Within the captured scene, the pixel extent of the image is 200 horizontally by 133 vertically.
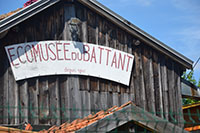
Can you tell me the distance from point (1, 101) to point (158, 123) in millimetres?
4754

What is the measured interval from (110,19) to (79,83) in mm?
2143

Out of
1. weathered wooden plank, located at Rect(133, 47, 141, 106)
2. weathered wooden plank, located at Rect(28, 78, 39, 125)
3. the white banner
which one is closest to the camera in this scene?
weathered wooden plank, located at Rect(28, 78, 39, 125)

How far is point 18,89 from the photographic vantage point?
9.72 metres

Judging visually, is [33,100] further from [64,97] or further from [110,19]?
[110,19]

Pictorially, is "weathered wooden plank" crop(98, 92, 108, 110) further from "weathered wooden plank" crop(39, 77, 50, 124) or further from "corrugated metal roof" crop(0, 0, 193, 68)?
"corrugated metal roof" crop(0, 0, 193, 68)

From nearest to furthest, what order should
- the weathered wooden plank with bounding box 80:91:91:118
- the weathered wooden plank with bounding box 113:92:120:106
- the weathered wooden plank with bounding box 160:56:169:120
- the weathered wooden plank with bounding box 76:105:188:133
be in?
the weathered wooden plank with bounding box 76:105:188:133
the weathered wooden plank with bounding box 80:91:91:118
the weathered wooden plank with bounding box 113:92:120:106
the weathered wooden plank with bounding box 160:56:169:120

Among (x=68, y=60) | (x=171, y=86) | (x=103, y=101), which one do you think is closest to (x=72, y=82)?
(x=68, y=60)

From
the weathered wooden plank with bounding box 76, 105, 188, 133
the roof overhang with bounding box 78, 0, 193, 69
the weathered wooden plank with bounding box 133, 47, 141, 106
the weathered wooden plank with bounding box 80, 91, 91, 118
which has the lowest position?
the weathered wooden plank with bounding box 76, 105, 188, 133

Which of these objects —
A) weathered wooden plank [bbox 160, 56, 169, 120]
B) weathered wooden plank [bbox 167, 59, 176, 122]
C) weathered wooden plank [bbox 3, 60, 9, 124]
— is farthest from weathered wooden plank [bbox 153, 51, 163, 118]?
weathered wooden plank [bbox 3, 60, 9, 124]

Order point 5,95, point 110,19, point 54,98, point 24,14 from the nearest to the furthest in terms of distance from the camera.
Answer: point 5,95 < point 24,14 < point 54,98 < point 110,19

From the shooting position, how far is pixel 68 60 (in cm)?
1025

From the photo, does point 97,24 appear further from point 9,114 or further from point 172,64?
point 9,114

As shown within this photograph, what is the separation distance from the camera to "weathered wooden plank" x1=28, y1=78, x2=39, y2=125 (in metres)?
9.71

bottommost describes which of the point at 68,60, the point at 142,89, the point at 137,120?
the point at 137,120
